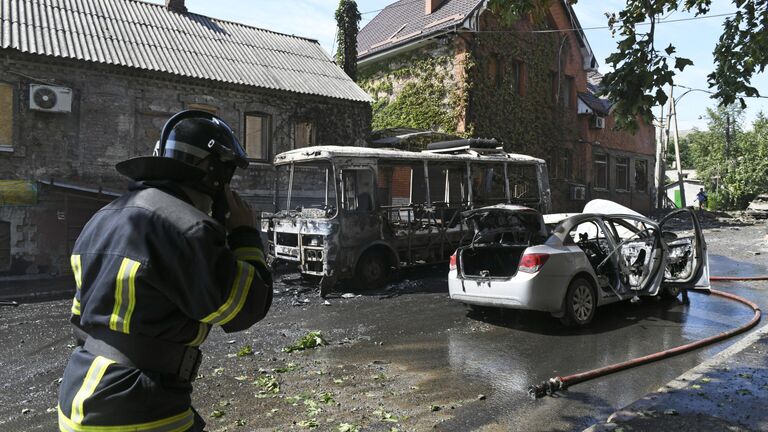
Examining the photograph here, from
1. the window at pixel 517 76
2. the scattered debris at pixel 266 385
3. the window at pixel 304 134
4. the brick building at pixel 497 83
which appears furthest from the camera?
the window at pixel 517 76

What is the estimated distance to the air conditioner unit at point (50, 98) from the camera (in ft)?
39.2

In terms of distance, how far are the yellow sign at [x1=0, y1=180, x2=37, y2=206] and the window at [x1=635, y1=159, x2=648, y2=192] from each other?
28.5 m

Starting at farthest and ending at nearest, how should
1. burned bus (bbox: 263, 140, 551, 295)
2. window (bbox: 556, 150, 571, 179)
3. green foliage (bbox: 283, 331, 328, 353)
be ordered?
window (bbox: 556, 150, 571, 179)
burned bus (bbox: 263, 140, 551, 295)
green foliage (bbox: 283, 331, 328, 353)

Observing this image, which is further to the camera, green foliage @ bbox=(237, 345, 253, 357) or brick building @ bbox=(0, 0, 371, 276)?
brick building @ bbox=(0, 0, 371, 276)

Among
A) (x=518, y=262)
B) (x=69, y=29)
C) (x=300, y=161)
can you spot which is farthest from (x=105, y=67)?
(x=518, y=262)

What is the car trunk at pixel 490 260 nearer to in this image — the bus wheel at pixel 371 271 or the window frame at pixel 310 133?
the bus wheel at pixel 371 271

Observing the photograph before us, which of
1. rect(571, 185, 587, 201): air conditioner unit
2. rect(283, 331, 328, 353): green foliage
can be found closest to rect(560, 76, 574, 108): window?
rect(571, 185, 587, 201): air conditioner unit

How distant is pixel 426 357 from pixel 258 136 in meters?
11.5

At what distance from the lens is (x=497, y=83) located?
69.9 feet

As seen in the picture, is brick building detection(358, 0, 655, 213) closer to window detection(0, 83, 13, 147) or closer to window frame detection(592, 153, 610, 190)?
window frame detection(592, 153, 610, 190)

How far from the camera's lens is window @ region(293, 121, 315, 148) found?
643 inches

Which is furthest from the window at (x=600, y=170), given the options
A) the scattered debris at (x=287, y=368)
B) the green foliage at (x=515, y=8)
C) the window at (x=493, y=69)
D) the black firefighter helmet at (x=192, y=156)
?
the black firefighter helmet at (x=192, y=156)

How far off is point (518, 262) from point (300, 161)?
4.68 m

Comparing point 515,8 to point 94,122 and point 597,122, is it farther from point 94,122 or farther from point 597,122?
point 597,122
